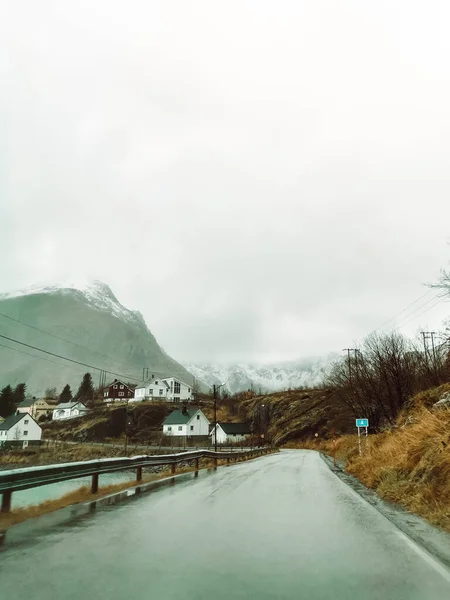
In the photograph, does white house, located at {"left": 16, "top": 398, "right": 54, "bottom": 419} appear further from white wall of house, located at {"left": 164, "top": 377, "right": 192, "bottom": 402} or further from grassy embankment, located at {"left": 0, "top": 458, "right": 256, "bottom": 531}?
grassy embankment, located at {"left": 0, "top": 458, "right": 256, "bottom": 531}

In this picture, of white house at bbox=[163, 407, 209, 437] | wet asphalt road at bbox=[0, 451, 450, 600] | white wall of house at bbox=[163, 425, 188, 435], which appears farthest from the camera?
white house at bbox=[163, 407, 209, 437]

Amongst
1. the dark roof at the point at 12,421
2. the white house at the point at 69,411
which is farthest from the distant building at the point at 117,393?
the dark roof at the point at 12,421

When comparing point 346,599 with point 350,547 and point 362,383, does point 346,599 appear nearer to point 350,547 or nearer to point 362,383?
point 350,547

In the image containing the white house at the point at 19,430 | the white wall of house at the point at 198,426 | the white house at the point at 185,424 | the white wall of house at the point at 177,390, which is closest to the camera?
the white house at the point at 19,430

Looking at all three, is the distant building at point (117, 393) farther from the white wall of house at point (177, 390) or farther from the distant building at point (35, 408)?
the distant building at point (35, 408)

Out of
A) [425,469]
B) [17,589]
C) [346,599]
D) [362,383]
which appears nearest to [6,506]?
[17,589]

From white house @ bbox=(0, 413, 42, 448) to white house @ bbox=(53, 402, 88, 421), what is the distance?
93.9 feet

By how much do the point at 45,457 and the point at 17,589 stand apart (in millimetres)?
75231

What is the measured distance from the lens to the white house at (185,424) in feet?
322

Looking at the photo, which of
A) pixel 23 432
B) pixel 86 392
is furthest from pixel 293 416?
pixel 86 392

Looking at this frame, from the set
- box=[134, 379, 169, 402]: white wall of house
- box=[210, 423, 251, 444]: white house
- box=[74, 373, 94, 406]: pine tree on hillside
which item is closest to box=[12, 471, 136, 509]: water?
box=[210, 423, 251, 444]: white house

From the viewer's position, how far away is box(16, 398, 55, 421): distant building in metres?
141

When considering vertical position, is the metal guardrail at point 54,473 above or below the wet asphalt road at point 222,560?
above

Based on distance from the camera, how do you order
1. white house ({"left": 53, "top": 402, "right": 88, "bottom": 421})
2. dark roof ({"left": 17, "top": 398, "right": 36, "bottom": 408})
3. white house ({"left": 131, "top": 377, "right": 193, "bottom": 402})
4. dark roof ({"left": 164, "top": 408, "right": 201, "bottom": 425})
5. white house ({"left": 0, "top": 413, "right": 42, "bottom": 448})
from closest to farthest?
1. white house ({"left": 0, "top": 413, "right": 42, "bottom": 448})
2. dark roof ({"left": 164, "top": 408, "right": 201, "bottom": 425})
3. white house ({"left": 53, "top": 402, "right": 88, "bottom": 421})
4. white house ({"left": 131, "top": 377, "right": 193, "bottom": 402})
5. dark roof ({"left": 17, "top": 398, "right": 36, "bottom": 408})
